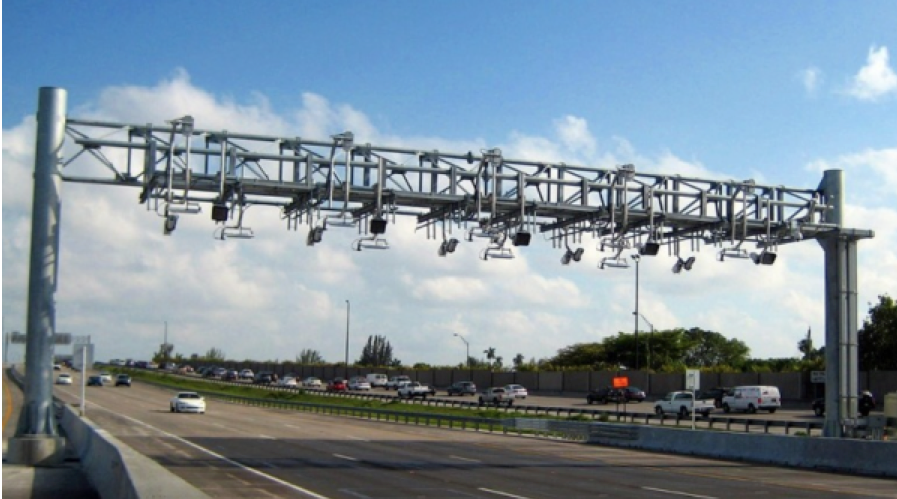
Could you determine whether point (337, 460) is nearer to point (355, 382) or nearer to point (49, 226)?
point (49, 226)

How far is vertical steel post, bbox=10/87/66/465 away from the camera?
26938 mm

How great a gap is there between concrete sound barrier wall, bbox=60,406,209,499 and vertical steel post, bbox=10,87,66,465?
3.62 feet

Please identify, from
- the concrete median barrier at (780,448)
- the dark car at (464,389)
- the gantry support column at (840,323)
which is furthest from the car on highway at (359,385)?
the gantry support column at (840,323)

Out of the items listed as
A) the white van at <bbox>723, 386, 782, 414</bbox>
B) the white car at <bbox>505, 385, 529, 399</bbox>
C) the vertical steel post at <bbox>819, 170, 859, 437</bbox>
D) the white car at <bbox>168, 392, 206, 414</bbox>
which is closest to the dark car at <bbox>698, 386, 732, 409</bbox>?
the white van at <bbox>723, 386, 782, 414</bbox>

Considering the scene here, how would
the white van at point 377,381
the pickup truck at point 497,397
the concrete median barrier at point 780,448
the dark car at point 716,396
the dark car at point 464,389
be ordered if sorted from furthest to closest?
the white van at point 377,381
the dark car at point 464,389
the pickup truck at point 497,397
the dark car at point 716,396
the concrete median barrier at point 780,448

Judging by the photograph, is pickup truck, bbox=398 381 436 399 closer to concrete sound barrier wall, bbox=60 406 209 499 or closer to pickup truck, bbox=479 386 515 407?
pickup truck, bbox=479 386 515 407

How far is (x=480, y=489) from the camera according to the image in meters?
23.5

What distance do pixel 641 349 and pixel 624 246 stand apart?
10297 centimetres

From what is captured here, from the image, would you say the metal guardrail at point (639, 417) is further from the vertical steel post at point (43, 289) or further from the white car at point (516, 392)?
the vertical steel post at point (43, 289)

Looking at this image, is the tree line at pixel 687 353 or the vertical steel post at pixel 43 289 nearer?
the vertical steel post at pixel 43 289

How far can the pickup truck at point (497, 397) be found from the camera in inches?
3155

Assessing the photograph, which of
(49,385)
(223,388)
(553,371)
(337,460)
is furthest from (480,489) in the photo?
(223,388)

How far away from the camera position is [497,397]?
81375 millimetres

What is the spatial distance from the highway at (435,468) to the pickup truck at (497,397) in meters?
30.2
